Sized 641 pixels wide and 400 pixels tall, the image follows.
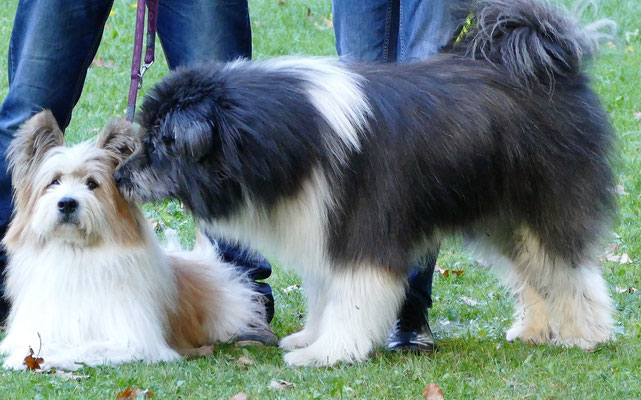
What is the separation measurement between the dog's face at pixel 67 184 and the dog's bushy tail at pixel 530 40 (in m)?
1.49

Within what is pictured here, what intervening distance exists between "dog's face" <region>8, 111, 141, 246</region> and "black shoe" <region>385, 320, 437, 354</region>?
4.14ft

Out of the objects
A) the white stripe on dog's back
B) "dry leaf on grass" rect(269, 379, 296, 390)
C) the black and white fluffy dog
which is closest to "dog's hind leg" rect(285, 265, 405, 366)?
the black and white fluffy dog

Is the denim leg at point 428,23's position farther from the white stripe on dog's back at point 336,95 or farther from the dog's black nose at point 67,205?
the dog's black nose at point 67,205

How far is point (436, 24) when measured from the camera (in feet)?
14.2

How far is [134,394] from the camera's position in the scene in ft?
11.9

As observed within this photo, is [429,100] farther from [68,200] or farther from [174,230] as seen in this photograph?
[174,230]

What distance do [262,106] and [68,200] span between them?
827mm

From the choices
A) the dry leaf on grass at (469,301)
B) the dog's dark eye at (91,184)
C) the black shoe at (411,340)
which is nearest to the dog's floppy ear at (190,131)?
the dog's dark eye at (91,184)

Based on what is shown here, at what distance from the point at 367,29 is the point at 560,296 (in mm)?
1460

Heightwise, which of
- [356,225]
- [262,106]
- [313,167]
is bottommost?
[356,225]

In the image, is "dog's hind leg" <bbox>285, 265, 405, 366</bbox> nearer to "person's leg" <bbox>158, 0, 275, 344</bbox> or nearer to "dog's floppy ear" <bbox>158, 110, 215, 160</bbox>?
"person's leg" <bbox>158, 0, 275, 344</bbox>

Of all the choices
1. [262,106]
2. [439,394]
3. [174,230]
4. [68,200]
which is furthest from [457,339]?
[174,230]

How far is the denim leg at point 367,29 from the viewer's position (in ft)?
14.7

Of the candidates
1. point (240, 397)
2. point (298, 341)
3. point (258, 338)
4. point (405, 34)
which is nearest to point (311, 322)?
point (298, 341)
